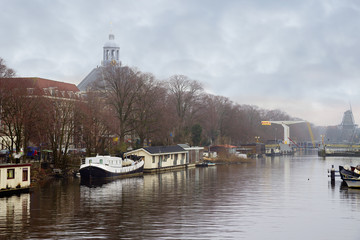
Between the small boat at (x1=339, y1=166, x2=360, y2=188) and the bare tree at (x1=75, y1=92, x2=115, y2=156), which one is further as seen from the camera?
the bare tree at (x1=75, y1=92, x2=115, y2=156)

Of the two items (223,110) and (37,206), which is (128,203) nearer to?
(37,206)

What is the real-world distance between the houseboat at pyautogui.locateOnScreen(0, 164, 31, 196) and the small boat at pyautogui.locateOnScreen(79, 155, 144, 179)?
13164 mm

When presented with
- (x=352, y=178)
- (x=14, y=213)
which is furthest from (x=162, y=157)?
(x=14, y=213)

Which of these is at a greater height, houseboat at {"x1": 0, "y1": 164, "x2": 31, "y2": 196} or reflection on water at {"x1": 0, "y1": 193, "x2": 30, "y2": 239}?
houseboat at {"x1": 0, "y1": 164, "x2": 31, "y2": 196}

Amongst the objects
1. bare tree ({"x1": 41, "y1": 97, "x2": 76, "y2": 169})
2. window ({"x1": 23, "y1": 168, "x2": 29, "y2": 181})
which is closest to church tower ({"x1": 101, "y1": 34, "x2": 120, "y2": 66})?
bare tree ({"x1": 41, "y1": 97, "x2": 76, "y2": 169})

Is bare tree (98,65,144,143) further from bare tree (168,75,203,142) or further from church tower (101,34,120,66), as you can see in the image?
church tower (101,34,120,66)

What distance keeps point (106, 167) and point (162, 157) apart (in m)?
20.4

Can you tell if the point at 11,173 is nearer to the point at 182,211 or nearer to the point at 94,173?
the point at 94,173

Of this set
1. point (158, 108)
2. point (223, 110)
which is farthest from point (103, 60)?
point (158, 108)

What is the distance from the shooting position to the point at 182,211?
128ft

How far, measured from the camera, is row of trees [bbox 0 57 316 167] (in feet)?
213

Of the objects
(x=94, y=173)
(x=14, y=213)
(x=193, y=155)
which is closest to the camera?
(x=14, y=213)

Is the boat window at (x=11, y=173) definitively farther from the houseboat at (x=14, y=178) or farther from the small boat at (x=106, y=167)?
the small boat at (x=106, y=167)

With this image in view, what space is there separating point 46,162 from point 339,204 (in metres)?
39.9
